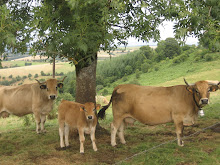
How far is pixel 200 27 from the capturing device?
21.3 feet

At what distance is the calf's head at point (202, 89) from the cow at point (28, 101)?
5.27 metres

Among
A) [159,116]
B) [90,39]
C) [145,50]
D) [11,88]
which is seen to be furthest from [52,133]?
[145,50]

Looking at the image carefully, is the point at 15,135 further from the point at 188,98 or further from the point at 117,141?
the point at 188,98

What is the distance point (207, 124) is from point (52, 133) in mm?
6098

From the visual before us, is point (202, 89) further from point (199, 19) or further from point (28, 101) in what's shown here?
point (28, 101)

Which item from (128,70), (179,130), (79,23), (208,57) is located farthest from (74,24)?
(128,70)

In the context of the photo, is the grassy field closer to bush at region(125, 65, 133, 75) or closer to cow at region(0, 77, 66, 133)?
cow at region(0, 77, 66, 133)

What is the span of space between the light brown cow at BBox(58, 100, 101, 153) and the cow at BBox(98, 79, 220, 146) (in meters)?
0.94

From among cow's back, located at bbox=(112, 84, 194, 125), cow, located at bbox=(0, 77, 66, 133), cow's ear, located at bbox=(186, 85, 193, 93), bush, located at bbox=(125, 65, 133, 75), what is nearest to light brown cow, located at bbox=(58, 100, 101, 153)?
cow's back, located at bbox=(112, 84, 194, 125)

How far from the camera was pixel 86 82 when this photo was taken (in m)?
9.41

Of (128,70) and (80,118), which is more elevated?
(80,118)

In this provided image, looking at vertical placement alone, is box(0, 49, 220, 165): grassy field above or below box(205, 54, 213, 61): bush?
below

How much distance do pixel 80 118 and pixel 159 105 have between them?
236 cm

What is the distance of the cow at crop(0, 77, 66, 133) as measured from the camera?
10430 mm
